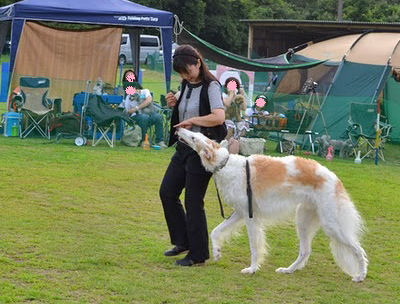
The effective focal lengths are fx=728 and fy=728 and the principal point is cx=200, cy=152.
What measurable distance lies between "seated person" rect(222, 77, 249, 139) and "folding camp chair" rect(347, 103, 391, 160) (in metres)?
2.06

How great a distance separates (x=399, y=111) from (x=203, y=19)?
3060 centimetres

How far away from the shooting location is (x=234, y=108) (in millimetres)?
13000

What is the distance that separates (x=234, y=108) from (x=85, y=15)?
3.41 m

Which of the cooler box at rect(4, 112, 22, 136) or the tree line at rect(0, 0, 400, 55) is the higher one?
the tree line at rect(0, 0, 400, 55)

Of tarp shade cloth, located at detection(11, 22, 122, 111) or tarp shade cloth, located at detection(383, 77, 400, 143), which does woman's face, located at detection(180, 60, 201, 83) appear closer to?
tarp shade cloth, located at detection(11, 22, 122, 111)

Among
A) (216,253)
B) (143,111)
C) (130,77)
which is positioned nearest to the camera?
(216,253)

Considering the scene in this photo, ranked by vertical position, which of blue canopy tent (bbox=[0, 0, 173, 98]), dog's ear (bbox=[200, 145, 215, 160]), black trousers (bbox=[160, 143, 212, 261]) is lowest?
black trousers (bbox=[160, 143, 212, 261])

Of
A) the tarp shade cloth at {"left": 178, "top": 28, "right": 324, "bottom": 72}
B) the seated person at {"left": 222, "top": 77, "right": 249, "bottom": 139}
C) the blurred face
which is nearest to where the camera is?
the seated person at {"left": 222, "top": 77, "right": 249, "bottom": 139}

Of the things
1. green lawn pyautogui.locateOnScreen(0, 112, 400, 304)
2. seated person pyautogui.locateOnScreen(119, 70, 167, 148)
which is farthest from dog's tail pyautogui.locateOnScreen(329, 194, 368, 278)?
seated person pyautogui.locateOnScreen(119, 70, 167, 148)

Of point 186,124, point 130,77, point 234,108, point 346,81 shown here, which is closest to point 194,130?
point 186,124

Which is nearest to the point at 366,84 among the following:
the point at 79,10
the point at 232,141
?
the point at 232,141

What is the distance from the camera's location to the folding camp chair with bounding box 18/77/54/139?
13398 millimetres

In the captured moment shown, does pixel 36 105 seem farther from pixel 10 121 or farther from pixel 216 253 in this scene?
pixel 216 253

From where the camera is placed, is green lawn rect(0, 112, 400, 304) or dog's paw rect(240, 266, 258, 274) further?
dog's paw rect(240, 266, 258, 274)
